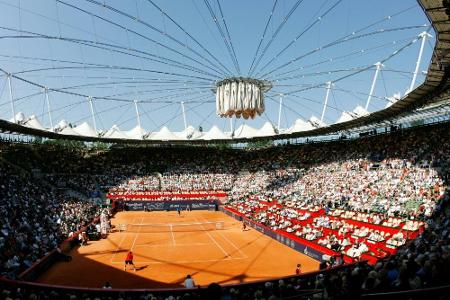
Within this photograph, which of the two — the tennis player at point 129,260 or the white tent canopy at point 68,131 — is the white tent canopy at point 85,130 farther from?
the tennis player at point 129,260

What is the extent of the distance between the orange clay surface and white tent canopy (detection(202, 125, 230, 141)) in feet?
83.6

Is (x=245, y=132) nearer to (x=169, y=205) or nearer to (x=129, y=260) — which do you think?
(x=169, y=205)

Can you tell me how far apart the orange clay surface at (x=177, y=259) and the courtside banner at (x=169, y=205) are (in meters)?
15.3

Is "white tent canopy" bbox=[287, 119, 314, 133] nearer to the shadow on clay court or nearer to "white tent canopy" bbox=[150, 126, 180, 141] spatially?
"white tent canopy" bbox=[150, 126, 180, 141]

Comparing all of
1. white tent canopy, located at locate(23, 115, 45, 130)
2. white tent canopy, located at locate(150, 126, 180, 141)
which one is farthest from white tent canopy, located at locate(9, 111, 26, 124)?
white tent canopy, located at locate(150, 126, 180, 141)

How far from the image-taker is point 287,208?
40375 millimetres

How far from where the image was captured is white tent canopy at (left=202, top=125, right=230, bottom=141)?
65.2 metres

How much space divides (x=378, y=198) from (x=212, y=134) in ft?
121

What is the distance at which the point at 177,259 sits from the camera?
27.4 m


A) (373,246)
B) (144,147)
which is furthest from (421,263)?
(144,147)

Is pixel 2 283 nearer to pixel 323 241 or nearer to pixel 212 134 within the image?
pixel 323 241

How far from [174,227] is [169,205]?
1520 centimetres

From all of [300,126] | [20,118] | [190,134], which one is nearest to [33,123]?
[20,118]

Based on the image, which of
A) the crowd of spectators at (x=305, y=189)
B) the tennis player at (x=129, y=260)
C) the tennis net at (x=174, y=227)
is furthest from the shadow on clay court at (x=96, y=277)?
the tennis net at (x=174, y=227)
